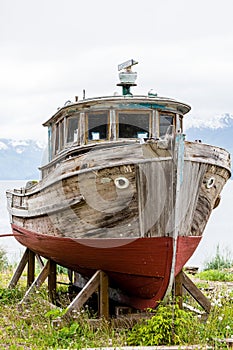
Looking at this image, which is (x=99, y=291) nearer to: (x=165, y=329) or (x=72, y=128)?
(x=165, y=329)

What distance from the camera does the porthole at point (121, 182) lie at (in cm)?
744

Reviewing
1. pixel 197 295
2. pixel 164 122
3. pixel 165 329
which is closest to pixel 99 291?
pixel 165 329

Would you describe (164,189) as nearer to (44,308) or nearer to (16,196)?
(44,308)

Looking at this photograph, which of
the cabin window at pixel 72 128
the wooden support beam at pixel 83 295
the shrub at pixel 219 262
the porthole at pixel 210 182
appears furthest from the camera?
the shrub at pixel 219 262

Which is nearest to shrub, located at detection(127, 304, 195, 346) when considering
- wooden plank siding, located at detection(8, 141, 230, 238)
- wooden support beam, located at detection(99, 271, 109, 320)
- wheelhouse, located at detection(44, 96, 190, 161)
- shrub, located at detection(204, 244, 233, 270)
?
wooden support beam, located at detection(99, 271, 109, 320)

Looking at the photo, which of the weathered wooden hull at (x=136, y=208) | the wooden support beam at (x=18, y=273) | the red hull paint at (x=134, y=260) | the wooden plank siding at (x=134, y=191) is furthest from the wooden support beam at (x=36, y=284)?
the wooden support beam at (x=18, y=273)

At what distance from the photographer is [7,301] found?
1041 centimetres

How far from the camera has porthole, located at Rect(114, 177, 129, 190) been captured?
7438 millimetres

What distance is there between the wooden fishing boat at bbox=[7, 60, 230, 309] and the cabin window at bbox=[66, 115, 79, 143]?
0.02 m

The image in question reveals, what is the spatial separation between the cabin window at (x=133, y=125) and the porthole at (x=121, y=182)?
139 cm

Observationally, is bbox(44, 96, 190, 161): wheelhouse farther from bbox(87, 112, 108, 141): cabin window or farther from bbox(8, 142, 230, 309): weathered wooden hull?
bbox(8, 142, 230, 309): weathered wooden hull

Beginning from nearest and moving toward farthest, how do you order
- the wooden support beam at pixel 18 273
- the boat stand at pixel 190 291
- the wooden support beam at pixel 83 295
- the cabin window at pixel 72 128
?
the wooden support beam at pixel 83 295 → the boat stand at pixel 190 291 → the cabin window at pixel 72 128 → the wooden support beam at pixel 18 273

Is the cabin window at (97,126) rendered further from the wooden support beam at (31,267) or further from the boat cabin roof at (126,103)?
the wooden support beam at (31,267)

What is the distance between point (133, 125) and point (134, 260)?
201 centimetres
